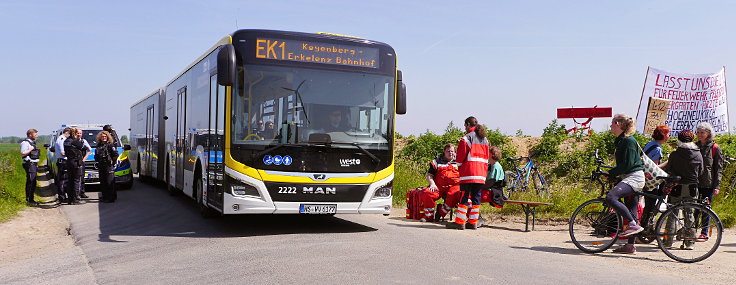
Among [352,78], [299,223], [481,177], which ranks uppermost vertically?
[352,78]

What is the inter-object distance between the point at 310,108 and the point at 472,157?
2.66 m

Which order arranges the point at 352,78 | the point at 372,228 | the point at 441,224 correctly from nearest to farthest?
1. the point at 352,78
2. the point at 372,228
3. the point at 441,224

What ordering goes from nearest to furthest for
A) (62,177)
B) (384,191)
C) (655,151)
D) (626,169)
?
(626,169) → (655,151) → (384,191) → (62,177)

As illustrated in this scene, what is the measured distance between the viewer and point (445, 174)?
1136 cm

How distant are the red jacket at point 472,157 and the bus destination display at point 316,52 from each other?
1835mm

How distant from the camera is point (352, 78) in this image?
975 cm

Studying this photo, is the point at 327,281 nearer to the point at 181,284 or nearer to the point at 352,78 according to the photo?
the point at 181,284

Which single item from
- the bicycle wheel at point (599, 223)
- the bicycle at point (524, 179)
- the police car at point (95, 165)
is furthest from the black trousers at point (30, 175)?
the bicycle wheel at point (599, 223)

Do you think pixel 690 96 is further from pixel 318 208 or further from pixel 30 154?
pixel 30 154

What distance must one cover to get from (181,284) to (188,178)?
7.06 meters

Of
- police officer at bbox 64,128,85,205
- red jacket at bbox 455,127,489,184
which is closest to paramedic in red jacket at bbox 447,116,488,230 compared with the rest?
red jacket at bbox 455,127,489,184

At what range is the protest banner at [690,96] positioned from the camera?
1648cm

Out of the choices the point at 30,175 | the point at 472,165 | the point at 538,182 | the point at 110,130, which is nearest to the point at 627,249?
the point at 472,165

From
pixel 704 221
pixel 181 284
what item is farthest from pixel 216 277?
pixel 704 221
